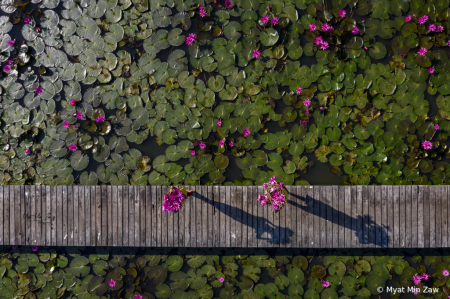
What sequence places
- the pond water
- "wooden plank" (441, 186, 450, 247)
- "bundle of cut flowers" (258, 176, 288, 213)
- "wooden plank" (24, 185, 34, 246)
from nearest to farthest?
"bundle of cut flowers" (258, 176, 288, 213) → "wooden plank" (441, 186, 450, 247) → "wooden plank" (24, 185, 34, 246) → the pond water

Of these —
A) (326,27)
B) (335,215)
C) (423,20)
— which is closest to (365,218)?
(335,215)

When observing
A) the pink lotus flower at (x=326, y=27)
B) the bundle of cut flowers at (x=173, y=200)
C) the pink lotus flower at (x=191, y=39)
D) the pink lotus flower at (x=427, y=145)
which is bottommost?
the bundle of cut flowers at (x=173, y=200)

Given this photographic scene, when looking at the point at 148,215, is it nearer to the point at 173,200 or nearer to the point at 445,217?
the point at 173,200

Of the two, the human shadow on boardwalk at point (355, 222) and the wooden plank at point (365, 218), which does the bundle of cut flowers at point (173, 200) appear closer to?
the human shadow on boardwalk at point (355, 222)

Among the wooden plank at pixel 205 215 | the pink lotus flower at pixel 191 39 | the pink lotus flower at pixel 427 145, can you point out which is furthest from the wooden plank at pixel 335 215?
the pink lotus flower at pixel 191 39

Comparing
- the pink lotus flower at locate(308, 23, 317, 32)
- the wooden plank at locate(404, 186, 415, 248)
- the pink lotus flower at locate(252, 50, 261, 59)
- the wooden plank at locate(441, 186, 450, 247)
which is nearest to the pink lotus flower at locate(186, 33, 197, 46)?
the pink lotus flower at locate(252, 50, 261, 59)

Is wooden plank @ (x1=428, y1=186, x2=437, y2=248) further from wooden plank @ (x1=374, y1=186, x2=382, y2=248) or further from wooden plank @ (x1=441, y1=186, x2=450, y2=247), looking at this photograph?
wooden plank @ (x1=374, y1=186, x2=382, y2=248)

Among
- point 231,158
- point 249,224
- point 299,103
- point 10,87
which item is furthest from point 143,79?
point 249,224
